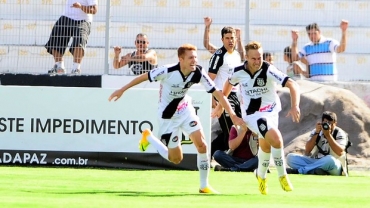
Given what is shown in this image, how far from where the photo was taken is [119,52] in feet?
60.8

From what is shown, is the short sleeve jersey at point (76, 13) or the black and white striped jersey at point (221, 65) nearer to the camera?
the black and white striped jersey at point (221, 65)

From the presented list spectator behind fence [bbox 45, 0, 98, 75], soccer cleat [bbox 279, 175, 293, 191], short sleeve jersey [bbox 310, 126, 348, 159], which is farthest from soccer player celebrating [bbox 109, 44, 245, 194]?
spectator behind fence [bbox 45, 0, 98, 75]

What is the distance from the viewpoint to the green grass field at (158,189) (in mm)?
10078

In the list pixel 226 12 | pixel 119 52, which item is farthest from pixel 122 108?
pixel 226 12

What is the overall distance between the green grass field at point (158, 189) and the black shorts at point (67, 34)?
3.22m

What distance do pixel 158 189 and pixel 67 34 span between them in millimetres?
7001

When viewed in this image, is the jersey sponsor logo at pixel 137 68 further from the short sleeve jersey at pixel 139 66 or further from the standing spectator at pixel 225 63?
the standing spectator at pixel 225 63

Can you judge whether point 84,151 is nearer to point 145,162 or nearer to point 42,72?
point 145,162

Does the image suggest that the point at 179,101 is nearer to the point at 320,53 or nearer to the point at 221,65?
the point at 221,65

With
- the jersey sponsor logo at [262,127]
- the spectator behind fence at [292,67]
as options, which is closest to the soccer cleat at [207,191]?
the jersey sponsor logo at [262,127]

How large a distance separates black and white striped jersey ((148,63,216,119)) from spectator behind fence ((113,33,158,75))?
5.81 meters

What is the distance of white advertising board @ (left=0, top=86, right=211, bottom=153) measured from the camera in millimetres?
16953

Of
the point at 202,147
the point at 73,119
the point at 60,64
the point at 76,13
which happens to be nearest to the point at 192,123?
the point at 202,147

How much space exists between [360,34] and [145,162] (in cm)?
616
